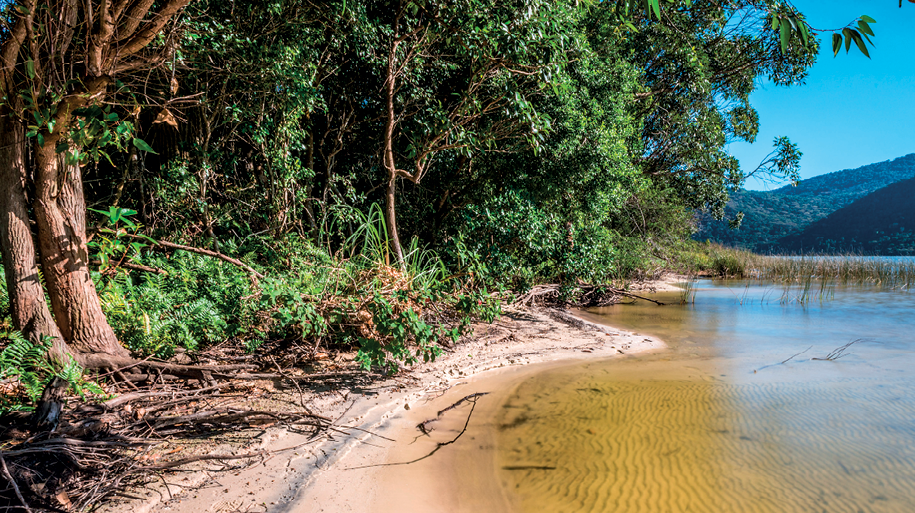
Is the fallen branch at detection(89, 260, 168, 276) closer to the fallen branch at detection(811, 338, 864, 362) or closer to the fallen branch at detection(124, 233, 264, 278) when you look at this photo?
the fallen branch at detection(124, 233, 264, 278)

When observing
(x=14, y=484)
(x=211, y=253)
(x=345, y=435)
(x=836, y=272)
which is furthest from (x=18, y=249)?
(x=836, y=272)

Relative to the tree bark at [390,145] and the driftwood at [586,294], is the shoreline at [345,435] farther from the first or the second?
the driftwood at [586,294]

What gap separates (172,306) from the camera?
3.26m

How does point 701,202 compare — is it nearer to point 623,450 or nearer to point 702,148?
point 702,148

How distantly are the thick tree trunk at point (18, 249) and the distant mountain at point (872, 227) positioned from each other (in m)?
62.0

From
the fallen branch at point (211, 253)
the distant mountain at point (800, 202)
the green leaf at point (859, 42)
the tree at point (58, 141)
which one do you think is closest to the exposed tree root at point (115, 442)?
the tree at point (58, 141)

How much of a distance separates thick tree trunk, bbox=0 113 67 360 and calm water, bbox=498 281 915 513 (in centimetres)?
284

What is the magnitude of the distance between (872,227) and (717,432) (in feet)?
242

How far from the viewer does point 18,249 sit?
2590 mm

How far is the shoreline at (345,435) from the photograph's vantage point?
6.09 feet

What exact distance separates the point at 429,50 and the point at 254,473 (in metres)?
5.07

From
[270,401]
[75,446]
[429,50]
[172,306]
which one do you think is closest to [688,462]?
[270,401]

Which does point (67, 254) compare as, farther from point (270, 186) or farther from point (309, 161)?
point (309, 161)

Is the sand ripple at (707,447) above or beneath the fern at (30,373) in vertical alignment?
beneath
